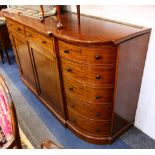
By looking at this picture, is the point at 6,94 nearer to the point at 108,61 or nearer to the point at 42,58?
the point at 108,61

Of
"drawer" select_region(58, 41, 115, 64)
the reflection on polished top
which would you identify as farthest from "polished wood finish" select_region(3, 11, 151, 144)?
the reflection on polished top

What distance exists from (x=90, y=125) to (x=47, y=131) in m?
0.54

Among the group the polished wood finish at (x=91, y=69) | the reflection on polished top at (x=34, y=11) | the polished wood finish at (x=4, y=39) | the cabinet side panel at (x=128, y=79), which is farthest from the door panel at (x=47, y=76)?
the polished wood finish at (x=4, y=39)

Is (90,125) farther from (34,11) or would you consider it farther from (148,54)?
(34,11)

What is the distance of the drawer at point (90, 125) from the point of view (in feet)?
5.32

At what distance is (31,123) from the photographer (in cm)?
207

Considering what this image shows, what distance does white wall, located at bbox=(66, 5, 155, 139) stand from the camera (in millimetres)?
1383

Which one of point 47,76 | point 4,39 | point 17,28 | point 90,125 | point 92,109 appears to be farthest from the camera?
point 4,39

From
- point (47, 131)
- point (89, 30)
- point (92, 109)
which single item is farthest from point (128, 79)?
point (47, 131)

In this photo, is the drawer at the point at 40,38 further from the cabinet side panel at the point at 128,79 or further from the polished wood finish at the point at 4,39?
the polished wood finish at the point at 4,39

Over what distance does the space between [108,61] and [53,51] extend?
0.51 m

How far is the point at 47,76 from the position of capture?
189 centimetres

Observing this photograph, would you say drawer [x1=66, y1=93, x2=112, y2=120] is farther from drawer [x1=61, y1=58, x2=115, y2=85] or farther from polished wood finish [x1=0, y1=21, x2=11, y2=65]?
polished wood finish [x1=0, y1=21, x2=11, y2=65]

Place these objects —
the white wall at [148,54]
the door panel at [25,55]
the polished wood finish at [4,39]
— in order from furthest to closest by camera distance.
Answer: the polished wood finish at [4,39] < the door panel at [25,55] < the white wall at [148,54]
